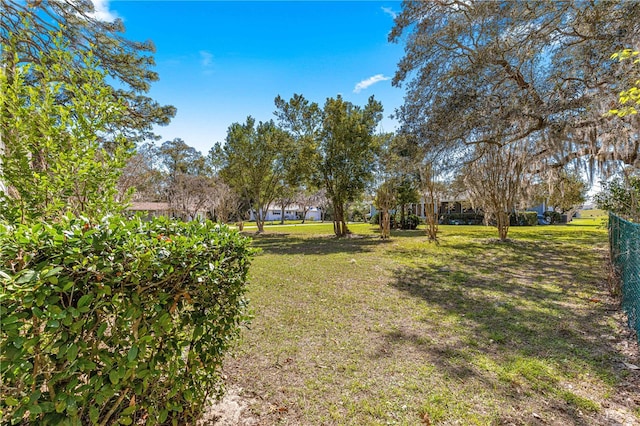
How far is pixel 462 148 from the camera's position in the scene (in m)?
10.3

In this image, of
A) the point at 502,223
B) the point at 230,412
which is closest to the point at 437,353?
the point at 230,412

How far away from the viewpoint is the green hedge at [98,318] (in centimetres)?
109

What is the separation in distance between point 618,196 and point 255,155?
16366 mm

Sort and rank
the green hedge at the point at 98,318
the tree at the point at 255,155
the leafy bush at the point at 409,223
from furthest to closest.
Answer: the leafy bush at the point at 409,223, the tree at the point at 255,155, the green hedge at the point at 98,318

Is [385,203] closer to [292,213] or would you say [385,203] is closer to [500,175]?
[500,175]

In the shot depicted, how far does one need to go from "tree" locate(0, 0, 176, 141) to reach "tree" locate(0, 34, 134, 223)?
9.02 feet

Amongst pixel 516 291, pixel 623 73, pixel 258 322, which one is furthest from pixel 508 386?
pixel 623 73

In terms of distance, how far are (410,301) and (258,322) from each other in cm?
265

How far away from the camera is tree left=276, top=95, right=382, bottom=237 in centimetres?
1459

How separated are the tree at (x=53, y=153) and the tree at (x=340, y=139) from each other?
42.6 feet

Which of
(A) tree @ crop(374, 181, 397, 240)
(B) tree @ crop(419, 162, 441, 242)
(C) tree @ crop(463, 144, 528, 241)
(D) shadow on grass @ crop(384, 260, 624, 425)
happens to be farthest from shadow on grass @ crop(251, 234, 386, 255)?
(D) shadow on grass @ crop(384, 260, 624, 425)

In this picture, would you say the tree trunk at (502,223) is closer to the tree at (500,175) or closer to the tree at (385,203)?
the tree at (500,175)

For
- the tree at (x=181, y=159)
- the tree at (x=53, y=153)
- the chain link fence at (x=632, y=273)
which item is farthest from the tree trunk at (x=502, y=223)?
the tree at (x=181, y=159)

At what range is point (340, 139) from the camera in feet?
48.2
